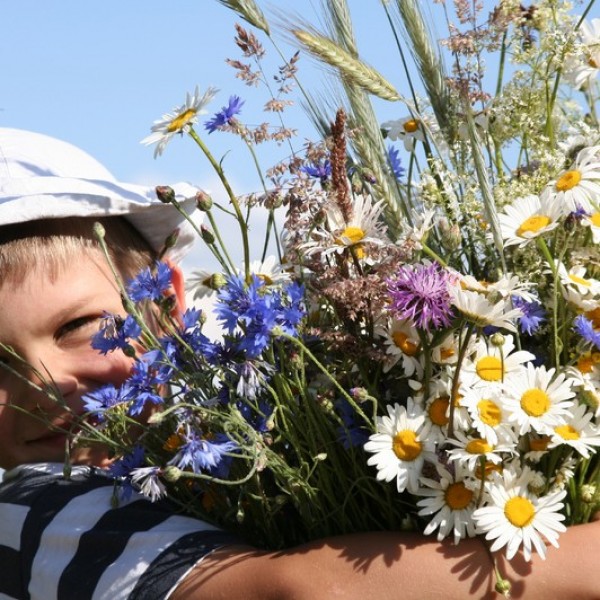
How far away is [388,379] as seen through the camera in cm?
119

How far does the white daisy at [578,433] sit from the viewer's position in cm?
107

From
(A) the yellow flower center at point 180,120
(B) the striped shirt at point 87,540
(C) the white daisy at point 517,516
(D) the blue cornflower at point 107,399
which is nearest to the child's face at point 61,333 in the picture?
(B) the striped shirt at point 87,540

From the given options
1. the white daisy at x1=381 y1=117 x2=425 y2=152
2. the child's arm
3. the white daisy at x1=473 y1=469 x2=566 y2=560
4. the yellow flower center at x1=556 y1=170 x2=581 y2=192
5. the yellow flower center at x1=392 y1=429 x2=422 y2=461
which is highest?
the white daisy at x1=381 y1=117 x2=425 y2=152

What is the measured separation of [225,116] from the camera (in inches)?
53.9

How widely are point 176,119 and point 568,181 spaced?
0.51 metres

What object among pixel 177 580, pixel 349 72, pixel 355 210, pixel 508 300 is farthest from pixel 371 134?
pixel 177 580

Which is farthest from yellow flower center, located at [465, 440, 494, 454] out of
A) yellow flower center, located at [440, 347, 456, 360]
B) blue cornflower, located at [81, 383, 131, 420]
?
blue cornflower, located at [81, 383, 131, 420]

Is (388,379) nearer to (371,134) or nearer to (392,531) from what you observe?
(392,531)

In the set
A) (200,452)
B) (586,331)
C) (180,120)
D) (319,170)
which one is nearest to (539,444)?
(586,331)

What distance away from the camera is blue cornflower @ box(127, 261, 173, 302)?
129cm

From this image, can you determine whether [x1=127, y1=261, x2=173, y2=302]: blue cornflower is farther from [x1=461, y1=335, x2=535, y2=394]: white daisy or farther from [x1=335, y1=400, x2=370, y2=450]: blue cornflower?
[x1=461, y1=335, x2=535, y2=394]: white daisy

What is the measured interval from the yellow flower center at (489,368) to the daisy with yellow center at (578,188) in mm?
207

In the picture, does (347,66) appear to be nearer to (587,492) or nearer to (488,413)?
(488,413)

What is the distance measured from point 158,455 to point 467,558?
0.43 metres
